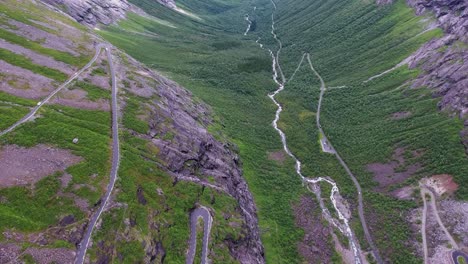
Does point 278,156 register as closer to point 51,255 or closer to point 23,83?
point 23,83

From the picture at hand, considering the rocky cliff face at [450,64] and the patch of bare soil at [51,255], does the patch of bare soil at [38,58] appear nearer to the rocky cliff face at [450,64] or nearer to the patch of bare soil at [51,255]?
the patch of bare soil at [51,255]

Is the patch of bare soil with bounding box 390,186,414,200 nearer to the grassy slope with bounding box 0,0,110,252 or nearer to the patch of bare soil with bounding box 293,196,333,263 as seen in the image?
the patch of bare soil with bounding box 293,196,333,263

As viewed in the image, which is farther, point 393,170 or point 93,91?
point 393,170

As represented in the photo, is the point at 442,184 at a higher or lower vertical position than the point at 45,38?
higher

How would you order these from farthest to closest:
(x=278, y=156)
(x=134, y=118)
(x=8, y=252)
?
(x=278, y=156)
(x=134, y=118)
(x=8, y=252)

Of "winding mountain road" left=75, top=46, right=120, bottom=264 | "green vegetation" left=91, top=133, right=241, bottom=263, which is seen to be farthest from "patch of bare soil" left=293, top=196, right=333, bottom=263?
"winding mountain road" left=75, top=46, right=120, bottom=264

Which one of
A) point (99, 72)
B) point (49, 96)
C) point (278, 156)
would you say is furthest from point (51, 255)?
point (278, 156)

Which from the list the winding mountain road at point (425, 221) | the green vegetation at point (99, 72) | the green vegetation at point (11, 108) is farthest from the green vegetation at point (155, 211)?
the winding mountain road at point (425, 221)
